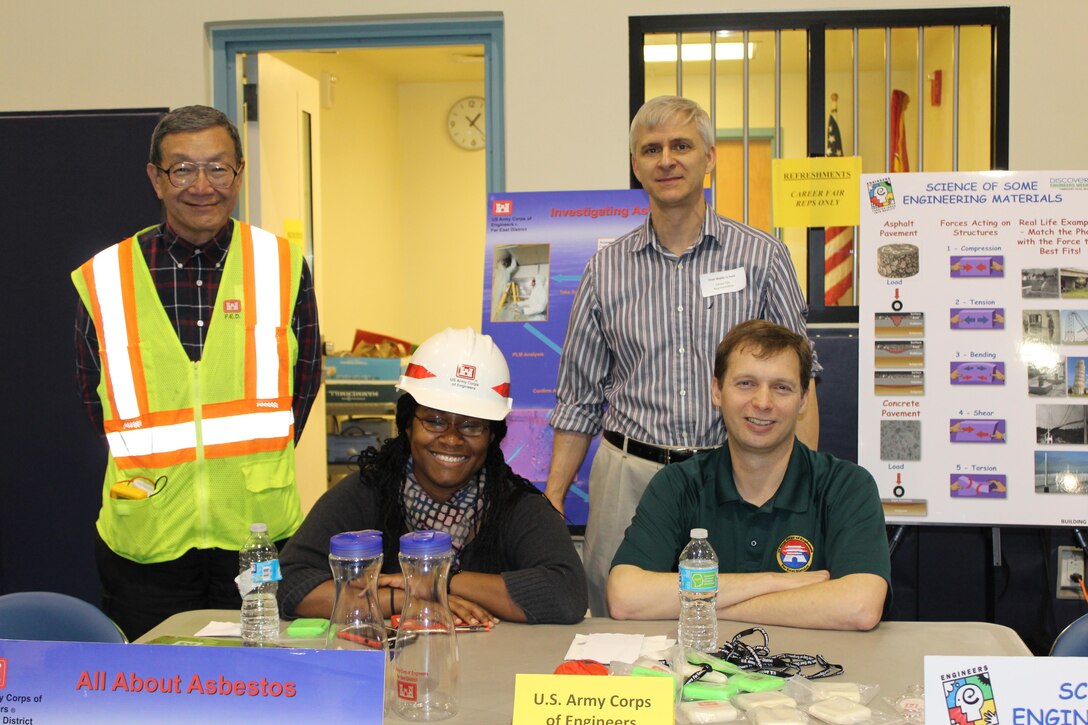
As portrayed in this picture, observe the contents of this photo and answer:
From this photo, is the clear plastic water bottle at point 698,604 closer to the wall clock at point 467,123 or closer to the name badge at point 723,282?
the name badge at point 723,282

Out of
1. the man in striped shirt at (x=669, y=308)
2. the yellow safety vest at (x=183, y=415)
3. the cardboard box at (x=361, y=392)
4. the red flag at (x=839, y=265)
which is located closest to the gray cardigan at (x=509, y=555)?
the yellow safety vest at (x=183, y=415)

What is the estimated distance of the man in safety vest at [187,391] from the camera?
7.79 ft

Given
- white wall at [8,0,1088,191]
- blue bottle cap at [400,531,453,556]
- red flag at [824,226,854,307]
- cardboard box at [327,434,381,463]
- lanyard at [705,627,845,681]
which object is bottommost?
cardboard box at [327,434,381,463]

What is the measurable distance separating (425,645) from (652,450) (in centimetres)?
128

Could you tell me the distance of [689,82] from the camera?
7.90 m

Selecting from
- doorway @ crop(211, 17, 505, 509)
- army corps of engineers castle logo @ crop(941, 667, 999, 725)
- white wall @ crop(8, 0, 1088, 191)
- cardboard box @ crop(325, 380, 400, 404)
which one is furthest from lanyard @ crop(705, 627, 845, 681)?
cardboard box @ crop(325, 380, 400, 404)

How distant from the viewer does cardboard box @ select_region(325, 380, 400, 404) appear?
644 centimetres

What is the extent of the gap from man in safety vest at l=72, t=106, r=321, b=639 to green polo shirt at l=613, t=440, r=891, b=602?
0.90 m

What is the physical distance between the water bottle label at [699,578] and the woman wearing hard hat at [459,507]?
0.94ft

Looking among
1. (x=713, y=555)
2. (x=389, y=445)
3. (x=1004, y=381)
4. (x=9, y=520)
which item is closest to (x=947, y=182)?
(x=1004, y=381)

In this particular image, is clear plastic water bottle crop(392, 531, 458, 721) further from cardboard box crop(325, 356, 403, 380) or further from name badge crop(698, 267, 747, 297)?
cardboard box crop(325, 356, 403, 380)

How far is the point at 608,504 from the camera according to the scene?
280 cm

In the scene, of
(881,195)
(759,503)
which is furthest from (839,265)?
(759,503)

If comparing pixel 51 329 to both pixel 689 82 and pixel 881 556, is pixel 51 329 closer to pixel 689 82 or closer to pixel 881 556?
pixel 881 556
